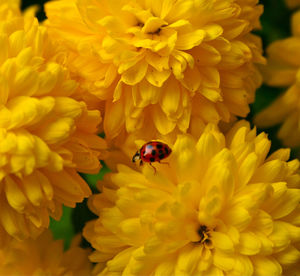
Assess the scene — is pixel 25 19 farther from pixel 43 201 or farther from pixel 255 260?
pixel 255 260

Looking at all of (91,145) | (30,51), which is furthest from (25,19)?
(91,145)

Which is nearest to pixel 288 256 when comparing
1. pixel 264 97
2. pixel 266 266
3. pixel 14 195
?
pixel 266 266

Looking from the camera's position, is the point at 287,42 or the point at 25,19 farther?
the point at 287,42

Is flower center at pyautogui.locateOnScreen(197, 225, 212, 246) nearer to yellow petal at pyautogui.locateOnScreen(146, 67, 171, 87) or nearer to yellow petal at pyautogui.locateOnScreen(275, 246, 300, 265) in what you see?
yellow petal at pyautogui.locateOnScreen(275, 246, 300, 265)

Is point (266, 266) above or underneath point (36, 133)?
underneath

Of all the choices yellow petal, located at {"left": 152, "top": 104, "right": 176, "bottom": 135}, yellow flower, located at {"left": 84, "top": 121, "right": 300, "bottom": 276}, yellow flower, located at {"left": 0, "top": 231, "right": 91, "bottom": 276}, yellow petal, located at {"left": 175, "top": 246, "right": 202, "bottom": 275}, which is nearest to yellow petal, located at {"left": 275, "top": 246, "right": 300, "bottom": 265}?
yellow flower, located at {"left": 84, "top": 121, "right": 300, "bottom": 276}

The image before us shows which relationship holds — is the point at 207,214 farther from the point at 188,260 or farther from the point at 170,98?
the point at 170,98

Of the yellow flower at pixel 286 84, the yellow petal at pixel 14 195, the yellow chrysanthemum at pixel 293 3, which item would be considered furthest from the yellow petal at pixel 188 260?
the yellow chrysanthemum at pixel 293 3

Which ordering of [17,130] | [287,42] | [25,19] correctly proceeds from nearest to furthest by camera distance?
[17,130] < [25,19] < [287,42]
